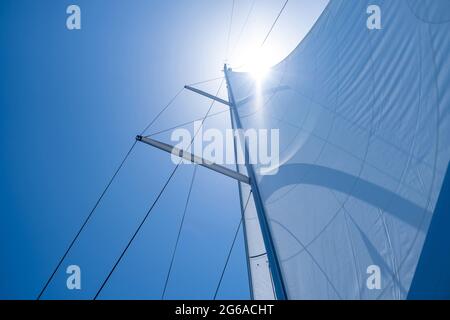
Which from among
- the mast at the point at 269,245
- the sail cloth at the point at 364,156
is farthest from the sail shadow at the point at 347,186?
the mast at the point at 269,245

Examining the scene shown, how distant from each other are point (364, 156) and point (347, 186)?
0.21 meters

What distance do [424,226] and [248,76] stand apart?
15.2ft

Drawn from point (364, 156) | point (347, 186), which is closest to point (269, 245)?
point (347, 186)

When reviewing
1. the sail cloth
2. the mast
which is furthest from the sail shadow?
the mast

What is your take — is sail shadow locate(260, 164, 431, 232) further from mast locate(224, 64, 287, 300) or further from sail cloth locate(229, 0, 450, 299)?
mast locate(224, 64, 287, 300)

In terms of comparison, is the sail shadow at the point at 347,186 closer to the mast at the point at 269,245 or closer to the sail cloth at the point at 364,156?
the sail cloth at the point at 364,156

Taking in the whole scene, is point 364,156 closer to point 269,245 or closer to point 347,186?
point 347,186

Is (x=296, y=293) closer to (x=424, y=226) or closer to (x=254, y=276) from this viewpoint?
(x=424, y=226)

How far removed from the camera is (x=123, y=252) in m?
3.00

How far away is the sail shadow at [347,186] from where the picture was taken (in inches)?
43.0

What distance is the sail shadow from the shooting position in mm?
1093

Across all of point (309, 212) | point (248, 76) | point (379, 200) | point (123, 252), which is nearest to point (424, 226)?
point (379, 200)

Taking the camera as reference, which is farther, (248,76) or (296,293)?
(248,76)

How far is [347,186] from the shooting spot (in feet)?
5.33
